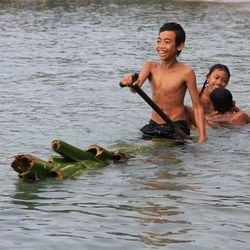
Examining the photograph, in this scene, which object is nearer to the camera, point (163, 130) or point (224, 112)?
point (163, 130)

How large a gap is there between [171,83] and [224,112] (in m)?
1.87

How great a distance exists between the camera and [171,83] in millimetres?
8938

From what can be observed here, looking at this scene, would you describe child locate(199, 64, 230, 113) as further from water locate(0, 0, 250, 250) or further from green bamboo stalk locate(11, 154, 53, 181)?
green bamboo stalk locate(11, 154, 53, 181)

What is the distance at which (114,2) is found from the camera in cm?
4219

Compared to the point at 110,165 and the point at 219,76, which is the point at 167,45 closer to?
the point at 110,165

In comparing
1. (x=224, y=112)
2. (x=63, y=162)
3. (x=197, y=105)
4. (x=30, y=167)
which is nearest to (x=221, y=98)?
(x=224, y=112)

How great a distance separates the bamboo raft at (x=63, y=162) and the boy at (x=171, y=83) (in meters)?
0.97

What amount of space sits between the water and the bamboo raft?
0.30ft

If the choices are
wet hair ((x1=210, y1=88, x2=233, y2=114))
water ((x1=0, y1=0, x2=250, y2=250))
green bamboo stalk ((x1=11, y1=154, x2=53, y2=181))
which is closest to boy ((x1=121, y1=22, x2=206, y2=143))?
water ((x1=0, y1=0, x2=250, y2=250))

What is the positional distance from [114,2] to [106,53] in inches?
910

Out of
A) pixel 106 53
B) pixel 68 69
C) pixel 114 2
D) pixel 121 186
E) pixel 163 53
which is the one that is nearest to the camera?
pixel 121 186

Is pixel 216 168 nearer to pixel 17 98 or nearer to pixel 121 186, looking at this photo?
pixel 121 186

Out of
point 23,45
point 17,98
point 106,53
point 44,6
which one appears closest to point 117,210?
point 17,98

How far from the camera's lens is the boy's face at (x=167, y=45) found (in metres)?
8.66
